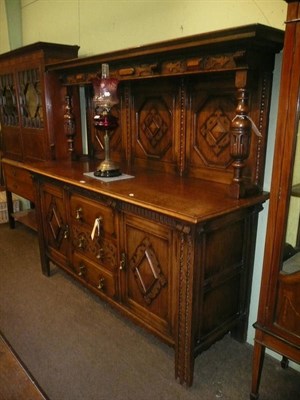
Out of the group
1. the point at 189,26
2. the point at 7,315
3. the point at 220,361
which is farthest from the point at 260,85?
the point at 7,315

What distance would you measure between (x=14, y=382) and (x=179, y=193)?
1.15m

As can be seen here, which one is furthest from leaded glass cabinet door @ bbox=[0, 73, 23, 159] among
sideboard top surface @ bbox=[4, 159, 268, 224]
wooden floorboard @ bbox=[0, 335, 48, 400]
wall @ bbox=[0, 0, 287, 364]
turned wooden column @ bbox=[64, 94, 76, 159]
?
wooden floorboard @ bbox=[0, 335, 48, 400]

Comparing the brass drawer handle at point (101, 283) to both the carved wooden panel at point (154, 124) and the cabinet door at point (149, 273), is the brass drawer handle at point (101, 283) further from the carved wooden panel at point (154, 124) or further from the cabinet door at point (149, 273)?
the carved wooden panel at point (154, 124)

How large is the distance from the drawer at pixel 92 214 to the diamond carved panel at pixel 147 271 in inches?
8.5

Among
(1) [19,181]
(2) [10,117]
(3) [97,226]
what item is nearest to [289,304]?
(3) [97,226]

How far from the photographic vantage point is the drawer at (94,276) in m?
2.06

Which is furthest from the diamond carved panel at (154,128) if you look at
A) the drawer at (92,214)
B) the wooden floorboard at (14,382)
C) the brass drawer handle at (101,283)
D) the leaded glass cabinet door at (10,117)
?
the leaded glass cabinet door at (10,117)

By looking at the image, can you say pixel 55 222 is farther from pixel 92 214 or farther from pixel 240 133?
pixel 240 133

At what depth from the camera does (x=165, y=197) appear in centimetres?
163

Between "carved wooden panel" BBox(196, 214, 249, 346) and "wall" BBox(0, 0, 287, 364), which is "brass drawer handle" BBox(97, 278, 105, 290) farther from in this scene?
"wall" BBox(0, 0, 287, 364)

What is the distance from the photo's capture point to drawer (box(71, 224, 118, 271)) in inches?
77.6

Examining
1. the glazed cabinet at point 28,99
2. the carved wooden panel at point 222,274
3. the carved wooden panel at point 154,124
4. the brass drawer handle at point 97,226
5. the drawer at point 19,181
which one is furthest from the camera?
the drawer at point 19,181

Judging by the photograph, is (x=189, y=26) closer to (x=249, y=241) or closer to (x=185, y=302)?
(x=249, y=241)

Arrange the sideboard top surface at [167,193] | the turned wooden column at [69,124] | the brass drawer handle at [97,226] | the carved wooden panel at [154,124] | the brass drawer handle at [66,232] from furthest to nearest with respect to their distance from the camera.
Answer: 1. the turned wooden column at [69,124]
2. the brass drawer handle at [66,232]
3. the carved wooden panel at [154,124]
4. the brass drawer handle at [97,226]
5. the sideboard top surface at [167,193]
